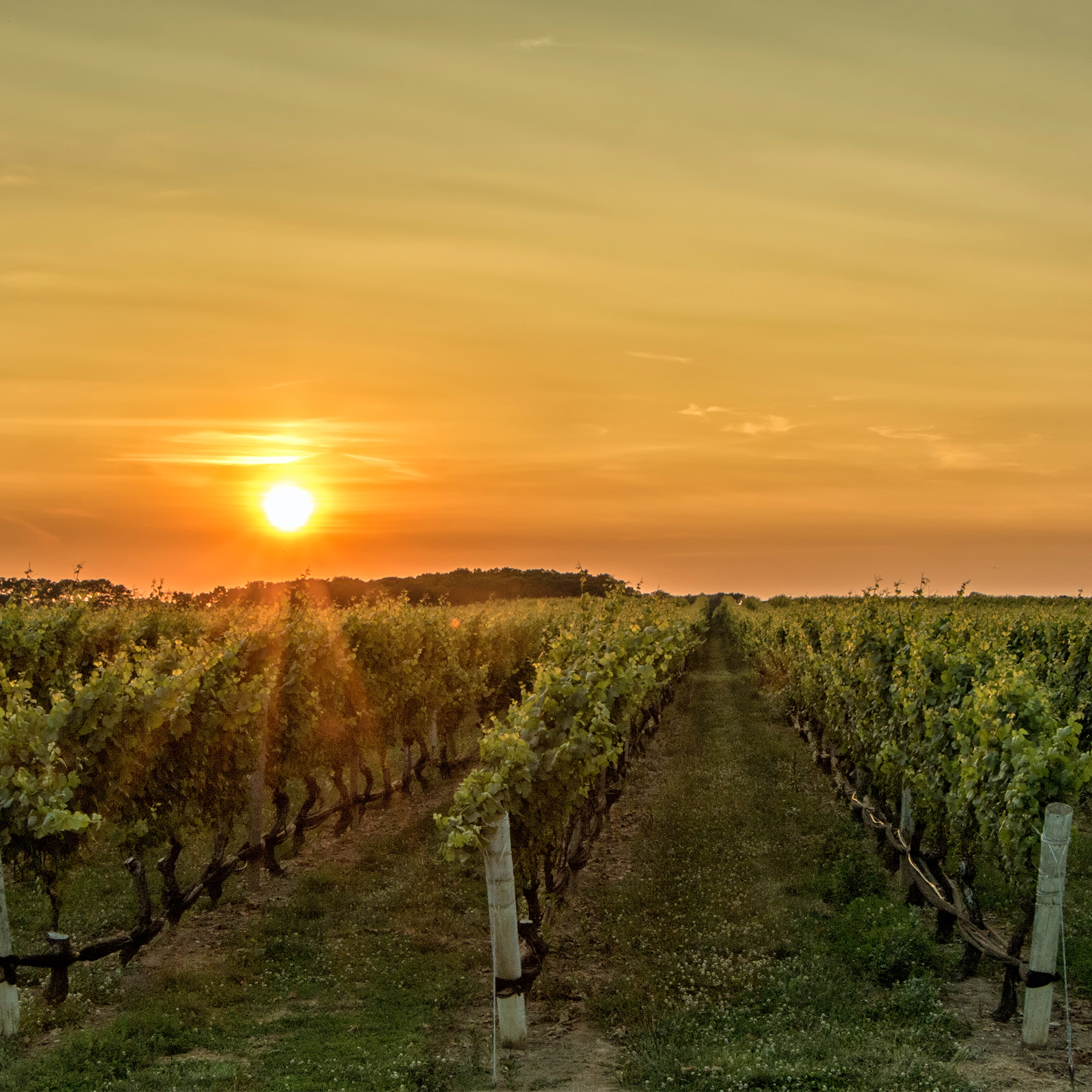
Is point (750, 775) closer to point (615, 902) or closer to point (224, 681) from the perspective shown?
point (615, 902)

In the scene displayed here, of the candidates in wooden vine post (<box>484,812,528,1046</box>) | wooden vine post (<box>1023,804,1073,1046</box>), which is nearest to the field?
wooden vine post (<box>484,812,528,1046</box>)

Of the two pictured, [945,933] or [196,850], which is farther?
[196,850]

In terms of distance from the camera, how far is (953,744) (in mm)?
12195

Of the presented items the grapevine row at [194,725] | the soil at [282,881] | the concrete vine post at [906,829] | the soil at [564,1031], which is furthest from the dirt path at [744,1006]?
the grapevine row at [194,725]

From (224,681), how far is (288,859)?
428cm

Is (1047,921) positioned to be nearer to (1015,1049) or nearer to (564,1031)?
(1015,1049)

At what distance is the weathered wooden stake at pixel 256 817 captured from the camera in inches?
553

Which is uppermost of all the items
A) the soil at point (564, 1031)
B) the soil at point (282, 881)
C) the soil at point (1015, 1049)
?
the soil at point (282, 881)

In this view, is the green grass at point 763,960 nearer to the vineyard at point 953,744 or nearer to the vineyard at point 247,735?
the vineyard at point 953,744

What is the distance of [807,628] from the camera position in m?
30.8

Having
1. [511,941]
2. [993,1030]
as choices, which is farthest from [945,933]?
[511,941]

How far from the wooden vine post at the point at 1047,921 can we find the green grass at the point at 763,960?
0.67 metres

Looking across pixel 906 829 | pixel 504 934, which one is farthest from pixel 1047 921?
pixel 906 829

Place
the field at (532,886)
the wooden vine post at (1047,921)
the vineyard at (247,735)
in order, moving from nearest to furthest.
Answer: the field at (532,886) < the wooden vine post at (1047,921) < the vineyard at (247,735)
